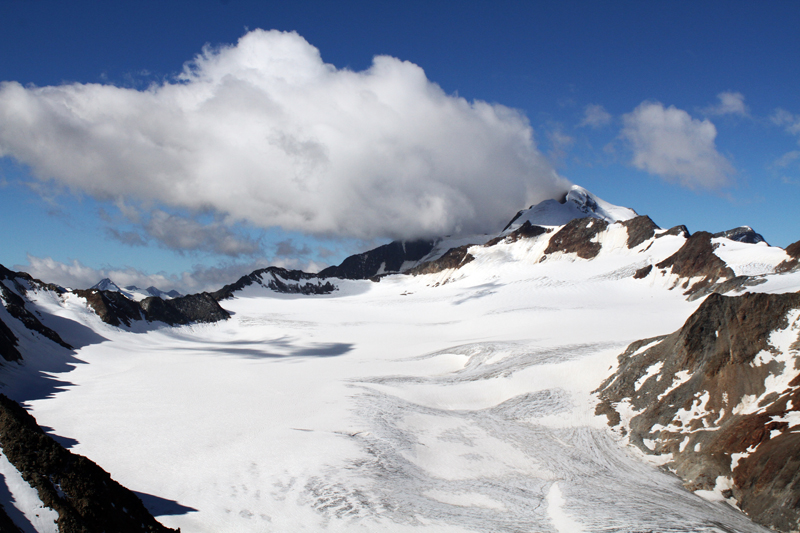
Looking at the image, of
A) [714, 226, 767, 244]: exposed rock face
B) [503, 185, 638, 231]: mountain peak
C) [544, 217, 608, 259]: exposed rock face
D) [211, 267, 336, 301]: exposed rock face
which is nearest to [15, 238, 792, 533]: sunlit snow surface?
[544, 217, 608, 259]: exposed rock face

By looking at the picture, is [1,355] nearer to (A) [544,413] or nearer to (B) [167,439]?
(B) [167,439]

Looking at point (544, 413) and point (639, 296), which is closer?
point (544, 413)

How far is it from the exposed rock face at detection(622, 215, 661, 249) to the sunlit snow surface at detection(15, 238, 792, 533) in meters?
46.7

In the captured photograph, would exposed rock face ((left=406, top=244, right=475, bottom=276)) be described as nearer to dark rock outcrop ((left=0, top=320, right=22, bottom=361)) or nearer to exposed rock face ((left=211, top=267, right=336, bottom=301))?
exposed rock face ((left=211, top=267, right=336, bottom=301))

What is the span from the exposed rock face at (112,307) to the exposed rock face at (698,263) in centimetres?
8227

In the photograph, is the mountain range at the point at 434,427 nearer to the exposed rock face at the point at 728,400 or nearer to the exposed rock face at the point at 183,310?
the exposed rock face at the point at 728,400

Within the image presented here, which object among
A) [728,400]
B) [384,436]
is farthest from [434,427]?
[728,400]

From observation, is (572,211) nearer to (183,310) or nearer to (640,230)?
(640,230)

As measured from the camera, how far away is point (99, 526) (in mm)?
9555

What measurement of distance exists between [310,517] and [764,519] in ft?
47.9

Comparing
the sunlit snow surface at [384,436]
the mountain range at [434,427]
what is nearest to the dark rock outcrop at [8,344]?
the mountain range at [434,427]

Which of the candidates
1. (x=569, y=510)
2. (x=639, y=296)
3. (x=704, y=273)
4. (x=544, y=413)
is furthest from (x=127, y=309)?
(x=704, y=273)

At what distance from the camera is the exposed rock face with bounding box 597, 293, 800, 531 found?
51.5 ft

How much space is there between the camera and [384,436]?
21.2 metres
